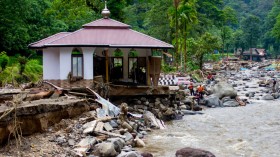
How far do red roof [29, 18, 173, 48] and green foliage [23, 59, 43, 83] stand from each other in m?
Answer: 9.18

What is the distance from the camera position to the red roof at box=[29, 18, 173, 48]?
23.1 meters

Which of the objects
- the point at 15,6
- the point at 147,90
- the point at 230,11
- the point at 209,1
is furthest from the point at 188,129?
the point at 230,11

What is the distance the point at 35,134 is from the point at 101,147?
284cm

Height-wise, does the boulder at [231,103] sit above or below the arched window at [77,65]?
below

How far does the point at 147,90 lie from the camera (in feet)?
80.0

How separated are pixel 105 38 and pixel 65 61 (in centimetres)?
261

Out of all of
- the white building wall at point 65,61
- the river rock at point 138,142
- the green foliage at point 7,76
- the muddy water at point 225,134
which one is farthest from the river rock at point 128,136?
the green foliage at point 7,76

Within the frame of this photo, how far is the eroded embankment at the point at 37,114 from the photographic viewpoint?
548 inches

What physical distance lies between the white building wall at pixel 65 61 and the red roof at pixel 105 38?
1.88ft

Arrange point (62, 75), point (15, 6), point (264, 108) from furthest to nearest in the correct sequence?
point (15, 6) → point (264, 108) → point (62, 75)

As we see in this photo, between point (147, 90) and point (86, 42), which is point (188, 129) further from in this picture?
point (86, 42)

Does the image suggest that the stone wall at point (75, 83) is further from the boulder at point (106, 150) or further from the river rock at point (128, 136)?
the boulder at point (106, 150)

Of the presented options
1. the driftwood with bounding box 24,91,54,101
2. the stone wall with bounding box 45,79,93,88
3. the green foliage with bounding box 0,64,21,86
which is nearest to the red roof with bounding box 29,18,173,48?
the stone wall with bounding box 45,79,93,88

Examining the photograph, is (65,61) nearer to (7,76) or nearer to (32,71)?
(7,76)
